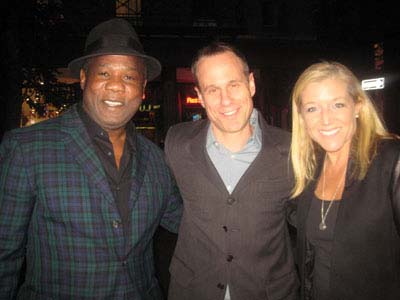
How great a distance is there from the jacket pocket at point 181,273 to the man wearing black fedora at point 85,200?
0.20m

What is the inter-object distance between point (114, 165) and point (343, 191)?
5.90 feet

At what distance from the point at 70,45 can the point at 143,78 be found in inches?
344

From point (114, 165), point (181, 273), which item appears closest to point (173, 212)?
point (181, 273)

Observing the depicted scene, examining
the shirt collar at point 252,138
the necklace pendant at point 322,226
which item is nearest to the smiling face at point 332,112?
the shirt collar at point 252,138

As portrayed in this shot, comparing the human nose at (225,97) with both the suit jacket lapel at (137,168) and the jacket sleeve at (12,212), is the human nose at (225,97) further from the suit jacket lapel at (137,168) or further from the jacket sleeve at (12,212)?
the jacket sleeve at (12,212)

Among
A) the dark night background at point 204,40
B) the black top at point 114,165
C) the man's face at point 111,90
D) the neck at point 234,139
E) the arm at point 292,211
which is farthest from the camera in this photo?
the dark night background at point 204,40

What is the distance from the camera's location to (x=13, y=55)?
7.17 m

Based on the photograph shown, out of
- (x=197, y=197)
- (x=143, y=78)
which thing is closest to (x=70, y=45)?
(x=143, y=78)

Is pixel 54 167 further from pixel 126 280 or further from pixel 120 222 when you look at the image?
pixel 126 280

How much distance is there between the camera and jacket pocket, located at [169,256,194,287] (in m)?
2.73

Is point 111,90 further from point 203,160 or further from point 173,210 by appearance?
point 173,210

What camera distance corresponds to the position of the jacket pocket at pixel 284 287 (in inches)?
103

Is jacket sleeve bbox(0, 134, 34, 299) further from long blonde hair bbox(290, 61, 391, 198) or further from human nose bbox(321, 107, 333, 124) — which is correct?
human nose bbox(321, 107, 333, 124)

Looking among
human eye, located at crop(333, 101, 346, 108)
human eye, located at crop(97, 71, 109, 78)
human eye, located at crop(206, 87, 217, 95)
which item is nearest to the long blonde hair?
human eye, located at crop(333, 101, 346, 108)
